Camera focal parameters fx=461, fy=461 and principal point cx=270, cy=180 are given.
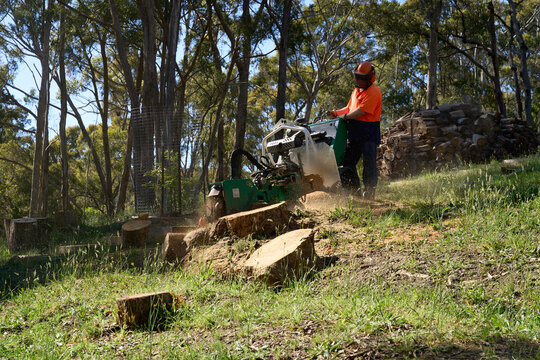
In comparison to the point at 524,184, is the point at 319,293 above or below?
below

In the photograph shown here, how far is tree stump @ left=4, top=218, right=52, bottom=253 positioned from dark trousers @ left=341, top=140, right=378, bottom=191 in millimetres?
6084

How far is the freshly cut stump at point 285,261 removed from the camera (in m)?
4.21

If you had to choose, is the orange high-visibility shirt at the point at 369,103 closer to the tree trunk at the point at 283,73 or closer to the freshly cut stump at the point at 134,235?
the freshly cut stump at the point at 134,235

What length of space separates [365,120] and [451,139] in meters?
7.93

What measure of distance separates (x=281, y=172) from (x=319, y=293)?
2633mm

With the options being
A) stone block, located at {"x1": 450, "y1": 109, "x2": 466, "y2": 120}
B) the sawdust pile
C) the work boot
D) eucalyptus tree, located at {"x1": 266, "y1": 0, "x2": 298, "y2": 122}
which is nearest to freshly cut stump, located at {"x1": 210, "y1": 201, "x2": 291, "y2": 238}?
the sawdust pile

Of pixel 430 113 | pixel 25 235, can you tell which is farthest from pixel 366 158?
pixel 430 113

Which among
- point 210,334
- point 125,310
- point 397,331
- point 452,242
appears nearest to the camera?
point 397,331

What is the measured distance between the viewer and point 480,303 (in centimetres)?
337

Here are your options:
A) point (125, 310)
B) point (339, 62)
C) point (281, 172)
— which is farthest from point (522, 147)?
point (125, 310)

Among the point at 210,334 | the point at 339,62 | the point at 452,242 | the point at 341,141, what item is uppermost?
the point at 339,62

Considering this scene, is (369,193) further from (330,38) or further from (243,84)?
(330,38)

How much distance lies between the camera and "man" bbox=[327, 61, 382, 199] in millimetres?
6633

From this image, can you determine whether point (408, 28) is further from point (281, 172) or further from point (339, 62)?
point (281, 172)
